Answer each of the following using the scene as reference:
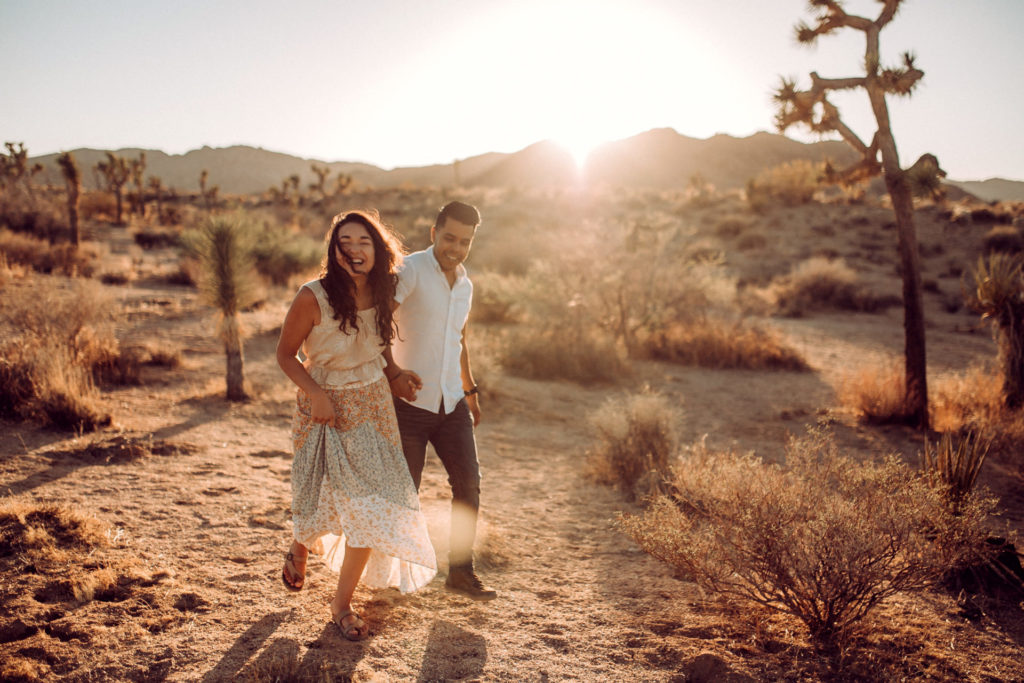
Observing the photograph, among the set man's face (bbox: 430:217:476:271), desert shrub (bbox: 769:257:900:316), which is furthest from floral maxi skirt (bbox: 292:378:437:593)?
desert shrub (bbox: 769:257:900:316)

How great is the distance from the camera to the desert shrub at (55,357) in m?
5.74

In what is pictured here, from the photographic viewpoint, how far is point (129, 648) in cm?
287

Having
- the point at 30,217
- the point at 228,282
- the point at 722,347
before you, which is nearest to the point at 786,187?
the point at 722,347

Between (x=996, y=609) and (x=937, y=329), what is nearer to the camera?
(x=996, y=609)

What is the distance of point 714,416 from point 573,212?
23491 millimetres

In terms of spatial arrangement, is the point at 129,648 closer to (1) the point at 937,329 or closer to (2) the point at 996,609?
(2) the point at 996,609

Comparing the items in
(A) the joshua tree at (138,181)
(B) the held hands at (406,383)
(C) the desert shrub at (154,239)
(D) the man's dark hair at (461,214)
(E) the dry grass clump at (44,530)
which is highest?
(A) the joshua tree at (138,181)

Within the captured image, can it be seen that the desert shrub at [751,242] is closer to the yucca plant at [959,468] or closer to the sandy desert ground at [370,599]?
the sandy desert ground at [370,599]

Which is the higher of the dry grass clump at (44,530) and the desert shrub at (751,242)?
the desert shrub at (751,242)

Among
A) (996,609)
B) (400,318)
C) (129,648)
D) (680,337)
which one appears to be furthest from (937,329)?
(129,648)

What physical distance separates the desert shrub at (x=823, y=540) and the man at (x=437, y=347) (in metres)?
1.34

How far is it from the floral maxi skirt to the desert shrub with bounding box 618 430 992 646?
1554 mm

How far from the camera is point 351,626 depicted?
3.07m

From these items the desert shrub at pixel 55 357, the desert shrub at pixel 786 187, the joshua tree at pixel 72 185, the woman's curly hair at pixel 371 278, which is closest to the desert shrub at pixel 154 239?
the joshua tree at pixel 72 185
